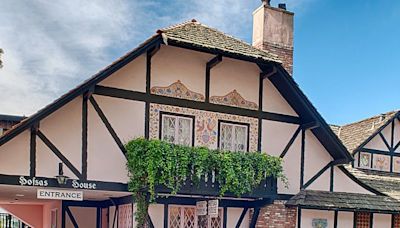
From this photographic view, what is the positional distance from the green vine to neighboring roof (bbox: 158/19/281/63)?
2.40 meters

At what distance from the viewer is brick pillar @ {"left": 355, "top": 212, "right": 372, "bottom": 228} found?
46.2ft

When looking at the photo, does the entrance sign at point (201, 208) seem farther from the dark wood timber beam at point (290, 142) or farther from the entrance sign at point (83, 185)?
the entrance sign at point (83, 185)

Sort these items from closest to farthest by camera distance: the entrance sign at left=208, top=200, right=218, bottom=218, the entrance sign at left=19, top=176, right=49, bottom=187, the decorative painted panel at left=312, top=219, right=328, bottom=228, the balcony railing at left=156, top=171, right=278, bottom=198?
1. the entrance sign at left=19, top=176, right=49, bottom=187
2. the balcony railing at left=156, top=171, right=278, bottom=198
3. the entrance sign at left=208, top=200, right=218, bottom=218
4. the decorative painted panel at left=312, top=219, right=328, bottom=228

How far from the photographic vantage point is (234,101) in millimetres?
12672

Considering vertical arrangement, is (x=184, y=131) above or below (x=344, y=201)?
above

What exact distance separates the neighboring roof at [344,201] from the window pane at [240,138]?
1.99 meters

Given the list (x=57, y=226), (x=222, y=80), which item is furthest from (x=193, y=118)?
(x=57, y=226)

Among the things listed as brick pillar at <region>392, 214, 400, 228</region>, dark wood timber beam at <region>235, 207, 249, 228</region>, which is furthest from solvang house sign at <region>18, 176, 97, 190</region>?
brick pillar at <region>392, 214, 400, 228</region>

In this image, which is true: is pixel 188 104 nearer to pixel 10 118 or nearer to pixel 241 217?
pixel 241 217

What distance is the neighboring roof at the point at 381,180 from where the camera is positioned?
15.1m

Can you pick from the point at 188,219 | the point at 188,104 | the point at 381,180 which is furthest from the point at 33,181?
the point at 381,180

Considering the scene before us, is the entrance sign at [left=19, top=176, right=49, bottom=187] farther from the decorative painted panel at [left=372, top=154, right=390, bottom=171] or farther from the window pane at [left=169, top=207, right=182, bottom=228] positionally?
the decorative painted panel at [left=372, top=154, right=390, bottom=171]

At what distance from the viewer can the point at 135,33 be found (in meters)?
12.7

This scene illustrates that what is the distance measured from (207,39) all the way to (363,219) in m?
7.03
